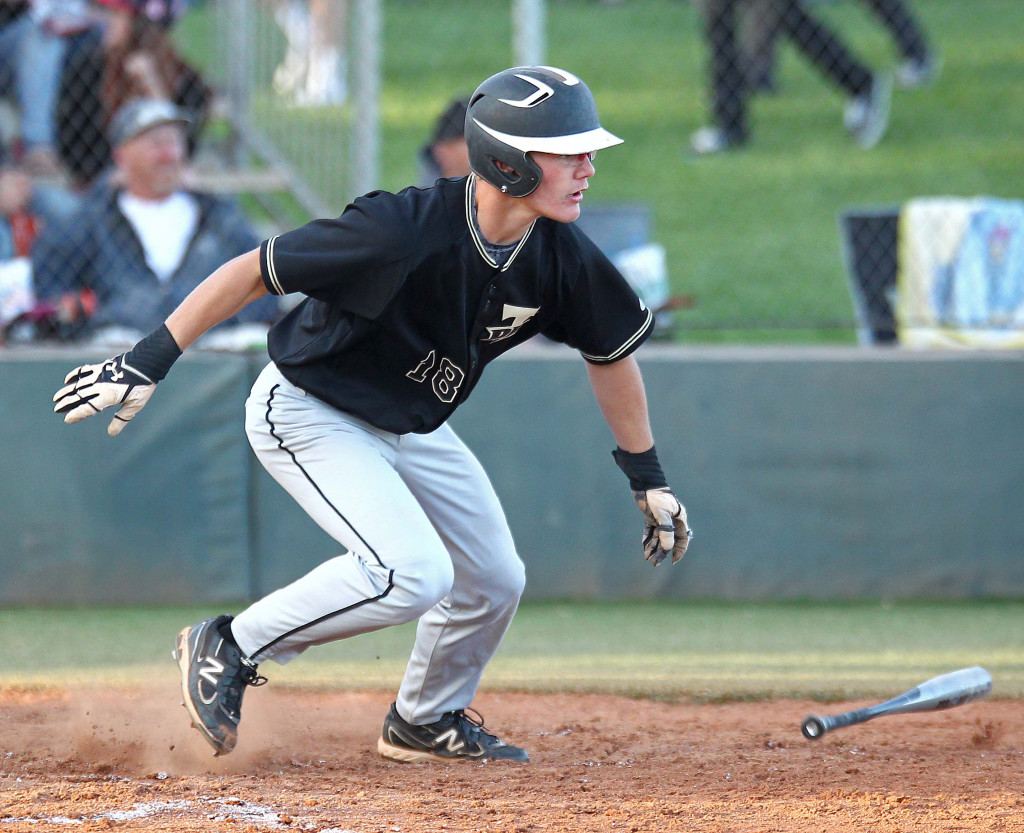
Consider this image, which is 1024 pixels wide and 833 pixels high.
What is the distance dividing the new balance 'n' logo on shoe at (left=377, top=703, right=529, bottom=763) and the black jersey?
0.87 metres

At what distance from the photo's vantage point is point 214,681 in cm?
328

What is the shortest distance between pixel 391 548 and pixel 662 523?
31.1 inches

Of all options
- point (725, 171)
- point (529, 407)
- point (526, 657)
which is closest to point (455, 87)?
point (725, 171)

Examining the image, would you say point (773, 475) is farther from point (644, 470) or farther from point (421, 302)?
point (421, 302)

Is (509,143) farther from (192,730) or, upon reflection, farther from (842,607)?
(842,607)

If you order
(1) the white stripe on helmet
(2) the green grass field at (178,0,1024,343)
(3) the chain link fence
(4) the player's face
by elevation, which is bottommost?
(2) the green grass field at (178,0,1024,343)

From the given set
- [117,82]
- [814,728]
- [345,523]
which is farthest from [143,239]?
[814,728]

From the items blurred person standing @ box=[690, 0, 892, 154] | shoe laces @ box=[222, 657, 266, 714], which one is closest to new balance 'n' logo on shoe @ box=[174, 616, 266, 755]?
shoe laces @ box=[222, 657, 266, 714]

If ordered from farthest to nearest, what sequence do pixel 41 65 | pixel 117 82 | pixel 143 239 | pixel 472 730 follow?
pixel 41 65
pixel 117 82
pixel 143 239
pixel 472 730

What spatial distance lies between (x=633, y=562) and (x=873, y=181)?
6212mm

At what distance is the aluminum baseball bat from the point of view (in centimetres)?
349

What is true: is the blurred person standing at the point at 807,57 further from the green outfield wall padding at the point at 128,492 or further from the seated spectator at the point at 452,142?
the green outfield wall padding at the point at 128,492

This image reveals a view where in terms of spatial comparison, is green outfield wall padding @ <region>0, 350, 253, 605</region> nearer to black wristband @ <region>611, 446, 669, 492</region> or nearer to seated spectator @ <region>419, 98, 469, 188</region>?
seated spectator @ <region>419, 98, 469, 188</region>

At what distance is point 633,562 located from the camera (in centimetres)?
567
